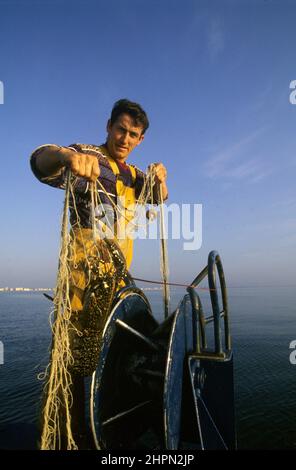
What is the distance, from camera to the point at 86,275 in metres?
3.56

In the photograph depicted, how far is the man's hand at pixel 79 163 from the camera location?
3018mm

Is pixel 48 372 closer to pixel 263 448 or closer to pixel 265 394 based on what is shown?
pixel 263 448

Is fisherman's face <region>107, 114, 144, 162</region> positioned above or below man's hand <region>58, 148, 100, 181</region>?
above

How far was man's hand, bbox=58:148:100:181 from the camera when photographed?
3018 millimetres

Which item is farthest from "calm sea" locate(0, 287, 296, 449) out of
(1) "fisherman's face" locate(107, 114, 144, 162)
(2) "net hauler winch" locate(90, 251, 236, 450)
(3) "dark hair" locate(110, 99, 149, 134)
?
(3) "dark hair" locate(110, 99, 149, 134)

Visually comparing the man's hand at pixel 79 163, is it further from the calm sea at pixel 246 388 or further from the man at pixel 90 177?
the calm sea at pixel 246 388

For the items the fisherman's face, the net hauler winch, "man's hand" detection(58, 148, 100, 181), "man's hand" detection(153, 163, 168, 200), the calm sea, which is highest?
the fisherman's face

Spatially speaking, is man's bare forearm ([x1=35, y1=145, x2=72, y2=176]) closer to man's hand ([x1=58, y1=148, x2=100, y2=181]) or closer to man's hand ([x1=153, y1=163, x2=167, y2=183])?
man's hand ([x1=58, y1=148, x2=100, y2=181])

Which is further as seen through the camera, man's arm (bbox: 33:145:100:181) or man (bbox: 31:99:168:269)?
man (bbox: 31:99:168:269)

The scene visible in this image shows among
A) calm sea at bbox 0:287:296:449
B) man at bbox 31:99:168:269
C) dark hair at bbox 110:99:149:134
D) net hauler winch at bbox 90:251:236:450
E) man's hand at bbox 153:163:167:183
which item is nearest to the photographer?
net hauler winch at bbox 90:251:236:450

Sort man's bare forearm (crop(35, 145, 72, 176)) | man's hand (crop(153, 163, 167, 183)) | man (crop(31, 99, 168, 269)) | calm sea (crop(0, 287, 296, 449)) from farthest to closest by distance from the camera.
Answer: calm sea (crop(0, 287, 296, 449)) → man's hand (crop(153, 163, 167, 183)) → man (crop(31, 99, 168, 269)) → man's bare forearm (crop(35, 145, 72, 176))

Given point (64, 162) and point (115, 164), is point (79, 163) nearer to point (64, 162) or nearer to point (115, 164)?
point (64, 162)

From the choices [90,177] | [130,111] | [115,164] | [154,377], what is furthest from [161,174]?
[154,377]
